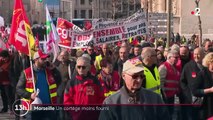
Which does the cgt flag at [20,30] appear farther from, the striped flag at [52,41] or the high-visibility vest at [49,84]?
the striped flag at [52,41]

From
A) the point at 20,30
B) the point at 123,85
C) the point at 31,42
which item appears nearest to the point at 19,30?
the point at 20,30

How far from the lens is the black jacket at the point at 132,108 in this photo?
6.26 meters

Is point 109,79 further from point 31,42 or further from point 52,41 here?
point 52,41

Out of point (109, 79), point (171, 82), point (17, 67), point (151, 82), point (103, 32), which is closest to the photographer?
point (151, 82)

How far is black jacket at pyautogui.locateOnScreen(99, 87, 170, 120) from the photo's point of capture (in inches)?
247

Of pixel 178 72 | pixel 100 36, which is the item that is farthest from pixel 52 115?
pixel 100 36

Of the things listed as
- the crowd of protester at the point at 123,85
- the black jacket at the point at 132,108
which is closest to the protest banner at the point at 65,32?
the crowd of protester at the point at 123,85

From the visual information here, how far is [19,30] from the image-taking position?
11.5m

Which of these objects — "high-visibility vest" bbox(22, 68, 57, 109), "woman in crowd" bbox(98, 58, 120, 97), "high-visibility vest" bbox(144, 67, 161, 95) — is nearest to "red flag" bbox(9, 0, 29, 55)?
"high-visibility vest" bbox(22, 68, 57, 109)

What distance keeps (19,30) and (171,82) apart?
9.00 ft

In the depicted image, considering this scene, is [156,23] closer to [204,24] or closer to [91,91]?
[91,91]

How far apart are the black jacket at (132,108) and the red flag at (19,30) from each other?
5.21 meters

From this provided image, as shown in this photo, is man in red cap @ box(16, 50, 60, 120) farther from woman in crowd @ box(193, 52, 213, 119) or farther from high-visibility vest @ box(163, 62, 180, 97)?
woman in crowd @ box(193, 52, 213, 119)

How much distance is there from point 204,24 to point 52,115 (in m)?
48.2
